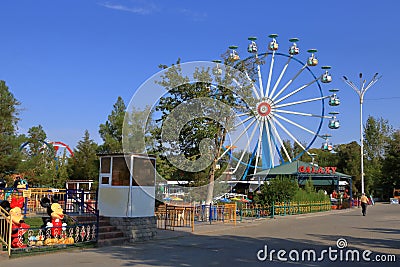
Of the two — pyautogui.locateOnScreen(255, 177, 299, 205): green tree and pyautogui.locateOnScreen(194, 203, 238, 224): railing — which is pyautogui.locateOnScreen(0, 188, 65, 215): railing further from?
pyautogui.locateOnScreen(255, 177, 299, 205): green tree

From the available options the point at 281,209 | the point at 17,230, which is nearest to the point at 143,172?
the point at 17,230

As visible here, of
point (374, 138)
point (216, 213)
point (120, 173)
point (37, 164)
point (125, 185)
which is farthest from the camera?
point (374, 138)

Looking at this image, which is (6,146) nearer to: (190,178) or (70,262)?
(190,178)

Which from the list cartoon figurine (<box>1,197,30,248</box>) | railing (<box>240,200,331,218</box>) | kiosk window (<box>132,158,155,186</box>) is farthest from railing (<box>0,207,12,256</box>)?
railing (<box>240,200,331,218</box>)

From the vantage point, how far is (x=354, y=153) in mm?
63719

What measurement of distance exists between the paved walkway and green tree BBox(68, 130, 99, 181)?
2144 centimetres

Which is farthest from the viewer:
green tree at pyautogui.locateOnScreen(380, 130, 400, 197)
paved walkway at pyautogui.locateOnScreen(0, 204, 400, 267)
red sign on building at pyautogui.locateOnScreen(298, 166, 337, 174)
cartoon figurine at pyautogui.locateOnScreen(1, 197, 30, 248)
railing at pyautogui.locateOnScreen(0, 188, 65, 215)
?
green tree at pyautogui.locateOnScreen(380, 130, 400, 197)

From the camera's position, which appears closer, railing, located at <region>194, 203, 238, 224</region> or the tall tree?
railing, located at <region>194, 203, 238, 224</region>

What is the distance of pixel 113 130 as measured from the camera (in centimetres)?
3766

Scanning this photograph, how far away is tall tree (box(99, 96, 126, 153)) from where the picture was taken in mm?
33938

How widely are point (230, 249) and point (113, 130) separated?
86.2 feet

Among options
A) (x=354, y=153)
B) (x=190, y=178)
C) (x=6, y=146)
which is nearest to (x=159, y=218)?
(x=190, y=178)

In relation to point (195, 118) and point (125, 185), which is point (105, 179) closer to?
point (125, 185)

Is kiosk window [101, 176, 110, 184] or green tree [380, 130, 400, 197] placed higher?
green tree [380, 130, 400, 197]
